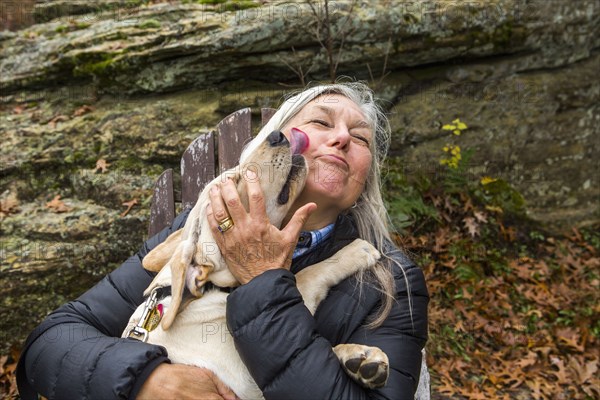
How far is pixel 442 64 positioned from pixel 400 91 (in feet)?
2.20

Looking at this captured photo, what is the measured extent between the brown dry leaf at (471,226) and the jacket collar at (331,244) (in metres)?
3.51

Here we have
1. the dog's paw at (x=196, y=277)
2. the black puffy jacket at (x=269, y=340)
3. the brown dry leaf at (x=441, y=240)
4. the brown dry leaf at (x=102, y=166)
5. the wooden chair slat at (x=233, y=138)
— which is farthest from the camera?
the brown dry leaf at (x=441, y=240)

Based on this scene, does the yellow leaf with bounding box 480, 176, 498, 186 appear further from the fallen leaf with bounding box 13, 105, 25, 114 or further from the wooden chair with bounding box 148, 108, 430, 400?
the fallen leaf with bounding box 13, 105, 25, 114

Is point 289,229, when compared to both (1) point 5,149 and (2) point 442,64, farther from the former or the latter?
(2) point 442,64

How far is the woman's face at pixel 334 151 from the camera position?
234 centimetres

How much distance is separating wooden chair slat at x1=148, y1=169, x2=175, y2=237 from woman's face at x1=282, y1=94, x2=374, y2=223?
1.19 meters

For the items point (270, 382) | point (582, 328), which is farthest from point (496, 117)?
point (270, 382)

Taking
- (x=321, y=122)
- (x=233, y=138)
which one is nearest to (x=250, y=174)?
(x=321, y=122)

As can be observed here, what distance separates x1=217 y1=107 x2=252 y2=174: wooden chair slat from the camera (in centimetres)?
340

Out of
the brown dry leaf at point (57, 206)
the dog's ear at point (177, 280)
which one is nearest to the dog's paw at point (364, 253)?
the dog's ear at point (177, 280)

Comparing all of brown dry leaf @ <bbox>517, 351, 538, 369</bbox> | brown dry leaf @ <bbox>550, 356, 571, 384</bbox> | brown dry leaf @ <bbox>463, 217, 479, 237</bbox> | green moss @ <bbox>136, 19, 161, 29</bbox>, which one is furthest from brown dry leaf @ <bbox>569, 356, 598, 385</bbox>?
green moss @ <bbox>136, 19, 161, 29</bbox>

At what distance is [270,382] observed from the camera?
1930 millimetres

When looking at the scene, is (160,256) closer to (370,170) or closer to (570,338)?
(370,170)

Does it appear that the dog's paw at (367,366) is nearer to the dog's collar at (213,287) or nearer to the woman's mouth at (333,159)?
the dog's collar at (213,287)
